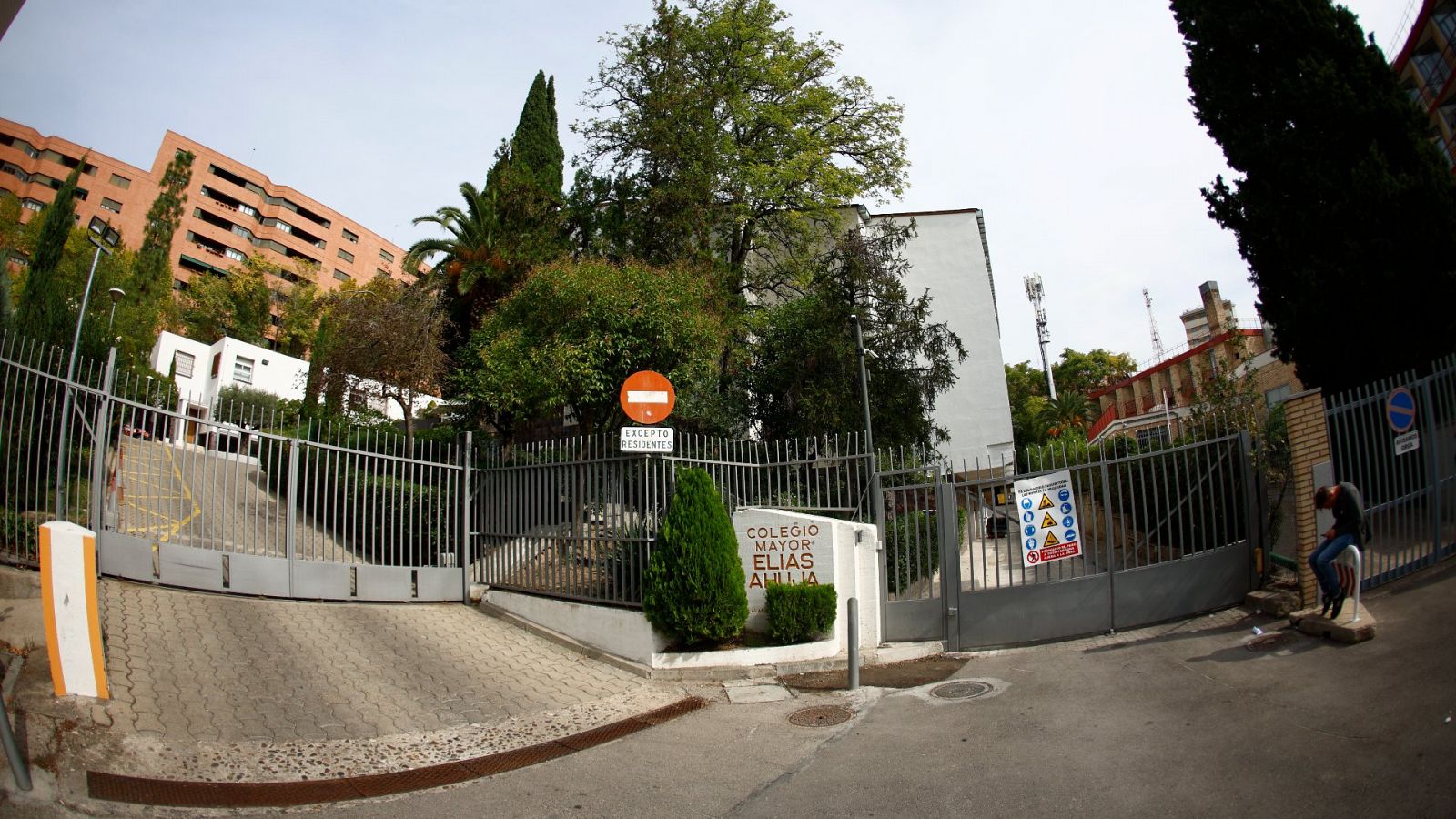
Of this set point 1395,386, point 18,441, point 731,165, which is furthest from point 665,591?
point 731,165

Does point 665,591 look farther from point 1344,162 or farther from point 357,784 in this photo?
point 1344,162

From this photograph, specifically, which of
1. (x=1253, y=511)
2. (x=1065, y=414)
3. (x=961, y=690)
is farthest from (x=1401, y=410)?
(x=1065, y=414)

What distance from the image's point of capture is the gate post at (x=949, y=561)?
33.1 ft

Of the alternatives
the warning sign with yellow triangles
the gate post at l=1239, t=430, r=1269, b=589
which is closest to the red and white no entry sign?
the warning sign with yellow triangles

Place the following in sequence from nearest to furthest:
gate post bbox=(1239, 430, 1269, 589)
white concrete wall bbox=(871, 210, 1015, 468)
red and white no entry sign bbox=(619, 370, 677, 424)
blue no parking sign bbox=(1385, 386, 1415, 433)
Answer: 1. blue no parking sign bbox=(1385, 386, 1415, 433)
2. gate post bbox=(1239, 430, 1269, 589)
3. red and white no entry sign bbox=(619, 370, 677, 424)
4. white concrete wall bbox=(871, 210, 1015, 468)

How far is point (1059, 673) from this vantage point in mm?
8438

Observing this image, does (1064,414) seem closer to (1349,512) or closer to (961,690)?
(1349,512)

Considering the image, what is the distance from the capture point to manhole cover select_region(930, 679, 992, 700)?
8070mm

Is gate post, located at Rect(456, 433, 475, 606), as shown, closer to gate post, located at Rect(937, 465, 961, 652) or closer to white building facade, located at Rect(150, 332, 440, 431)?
gate post, located at Rect(937, 465, 961, 652)

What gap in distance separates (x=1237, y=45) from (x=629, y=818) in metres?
14.8

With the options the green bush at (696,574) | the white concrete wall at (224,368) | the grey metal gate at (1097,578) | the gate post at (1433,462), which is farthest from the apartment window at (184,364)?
the gate post at (1433,462)

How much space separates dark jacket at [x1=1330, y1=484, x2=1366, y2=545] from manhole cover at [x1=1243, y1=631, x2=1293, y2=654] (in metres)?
1.10

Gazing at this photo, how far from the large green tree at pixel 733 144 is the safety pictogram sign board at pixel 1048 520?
43.7 feet

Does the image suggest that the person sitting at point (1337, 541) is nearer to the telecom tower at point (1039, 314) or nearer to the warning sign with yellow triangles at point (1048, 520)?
the warning sign with yellow triangles at point (1048, 520)
